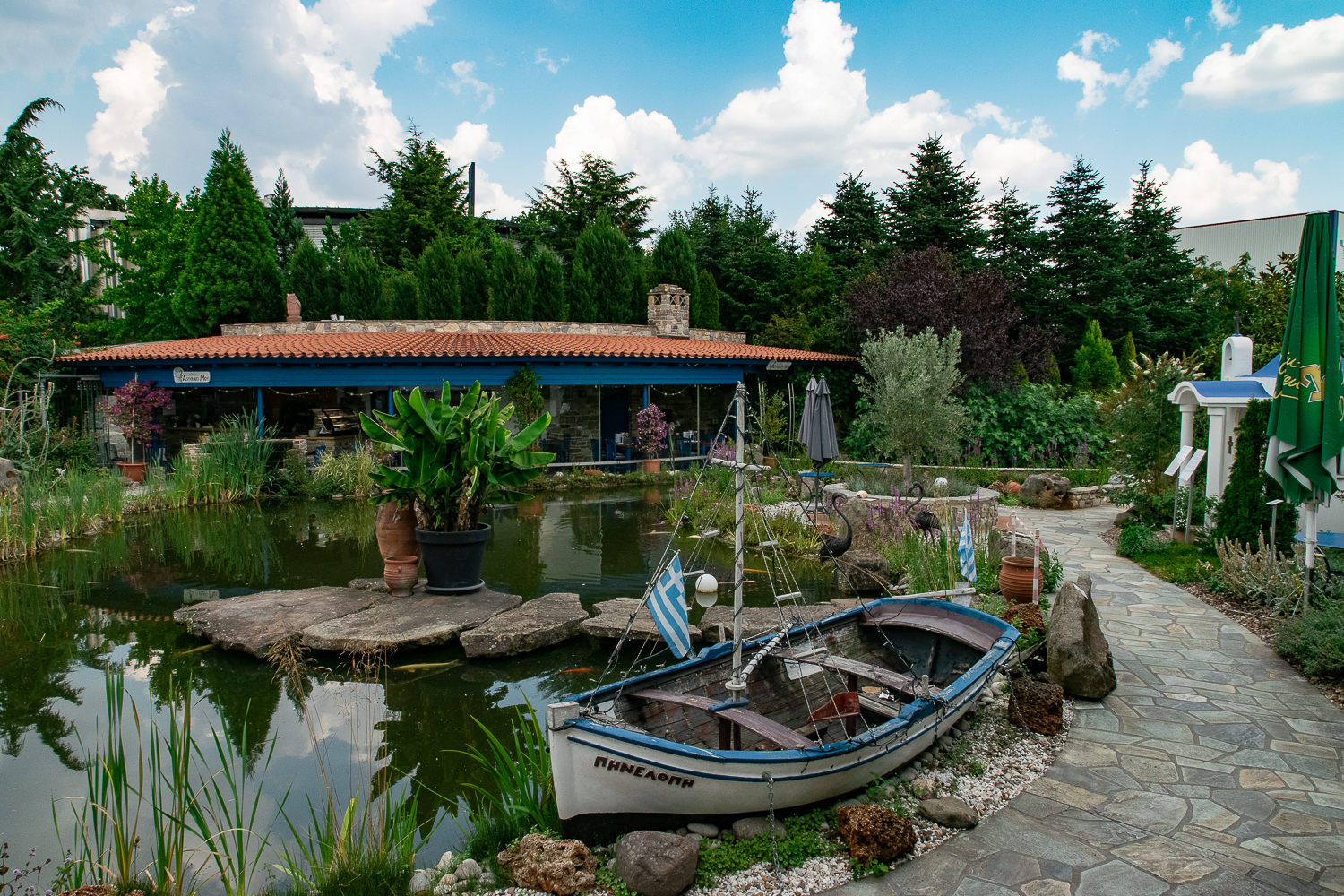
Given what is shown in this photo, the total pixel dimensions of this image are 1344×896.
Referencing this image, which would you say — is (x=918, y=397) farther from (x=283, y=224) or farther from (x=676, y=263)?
(x=283, y=224)

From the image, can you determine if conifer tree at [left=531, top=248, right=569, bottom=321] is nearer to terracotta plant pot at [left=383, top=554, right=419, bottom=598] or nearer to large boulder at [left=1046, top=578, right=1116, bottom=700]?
terracotta plant pot at [left=383, top=554, right=419, bottom=598]

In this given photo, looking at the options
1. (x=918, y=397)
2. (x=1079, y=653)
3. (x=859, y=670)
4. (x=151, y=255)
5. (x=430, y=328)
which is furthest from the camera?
(x=151, y=255)

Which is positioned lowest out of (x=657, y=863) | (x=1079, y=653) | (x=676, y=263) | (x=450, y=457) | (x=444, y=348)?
(x=657, y=863)

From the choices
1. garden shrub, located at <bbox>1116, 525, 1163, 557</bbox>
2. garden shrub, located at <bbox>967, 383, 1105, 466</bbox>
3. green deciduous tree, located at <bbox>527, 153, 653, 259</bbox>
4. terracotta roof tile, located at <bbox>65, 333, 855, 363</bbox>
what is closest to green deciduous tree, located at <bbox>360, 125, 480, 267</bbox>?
green deciduous tree, located at <bbox>527, 153, 653, 259</bbox>

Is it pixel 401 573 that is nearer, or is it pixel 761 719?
pixel 761 719

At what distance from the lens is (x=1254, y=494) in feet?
23.3

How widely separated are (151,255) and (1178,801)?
32.0 m

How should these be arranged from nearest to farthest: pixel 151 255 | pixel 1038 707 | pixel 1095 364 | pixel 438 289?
pixel 1038 707, pixel 438 289, pixel 1095 364, pixel 151 255

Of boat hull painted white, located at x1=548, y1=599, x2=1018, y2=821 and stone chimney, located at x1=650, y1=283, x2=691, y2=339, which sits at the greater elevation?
stone chimney, located at x1=650, y1=283, x2=691, y2=339

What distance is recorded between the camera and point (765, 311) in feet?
88.8

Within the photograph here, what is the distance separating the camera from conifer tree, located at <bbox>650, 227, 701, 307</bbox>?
78.5ft

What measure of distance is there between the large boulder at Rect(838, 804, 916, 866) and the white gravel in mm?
68

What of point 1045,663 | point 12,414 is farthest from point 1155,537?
point 12,414

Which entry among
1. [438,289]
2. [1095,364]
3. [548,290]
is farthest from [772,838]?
[1095,364]
